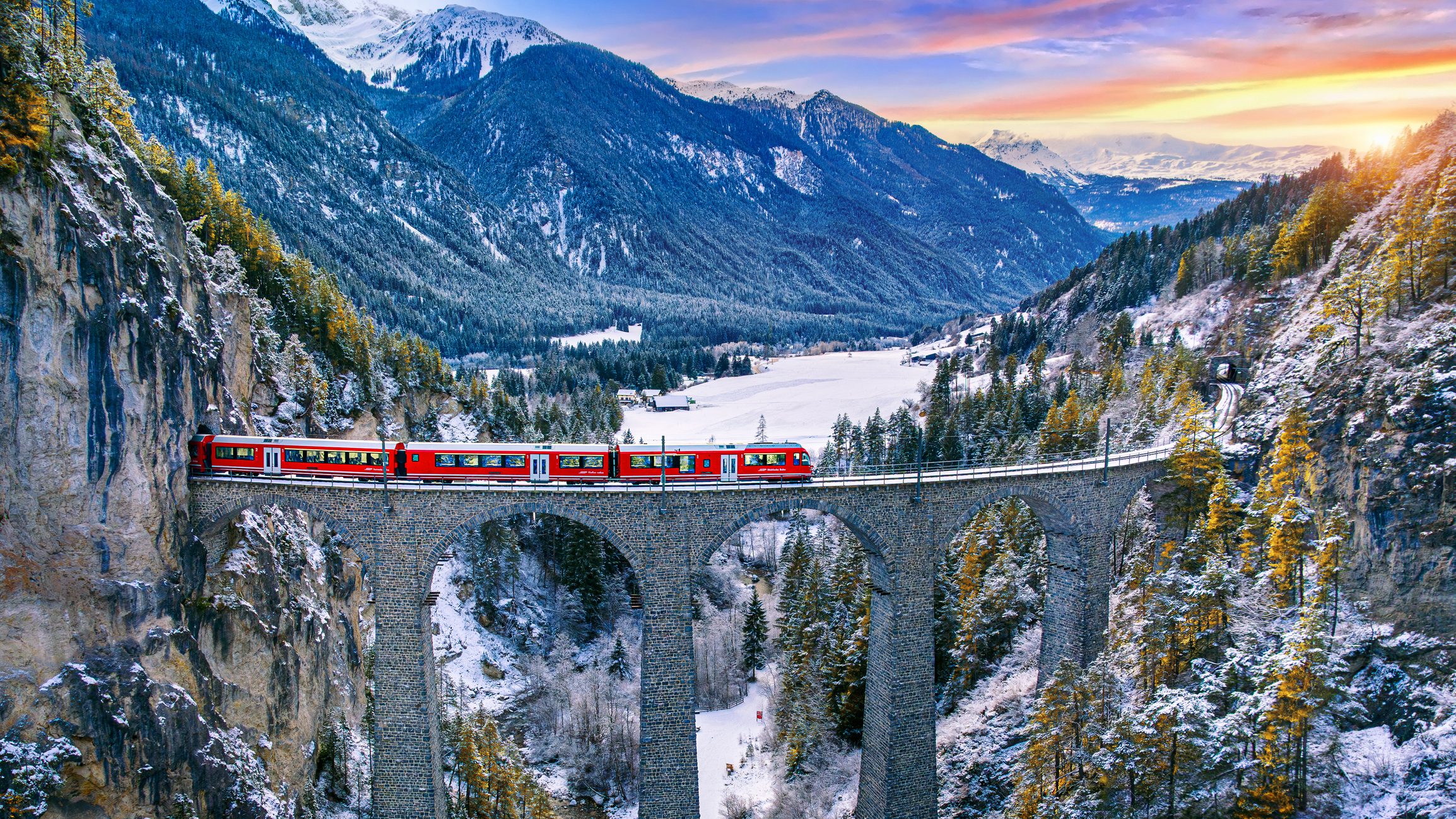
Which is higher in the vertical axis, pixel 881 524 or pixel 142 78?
pixel 142 78

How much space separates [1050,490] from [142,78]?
25151 cm

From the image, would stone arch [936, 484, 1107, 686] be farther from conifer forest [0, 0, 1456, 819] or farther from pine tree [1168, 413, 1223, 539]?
pine tree [1168, 413, 1223, 539]

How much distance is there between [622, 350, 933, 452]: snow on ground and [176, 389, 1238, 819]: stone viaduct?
6006cm

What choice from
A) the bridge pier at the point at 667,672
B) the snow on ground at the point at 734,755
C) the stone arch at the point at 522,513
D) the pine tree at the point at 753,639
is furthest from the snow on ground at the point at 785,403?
the stone arch at the point at 522,513

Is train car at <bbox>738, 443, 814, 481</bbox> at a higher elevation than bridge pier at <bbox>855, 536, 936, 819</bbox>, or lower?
higher

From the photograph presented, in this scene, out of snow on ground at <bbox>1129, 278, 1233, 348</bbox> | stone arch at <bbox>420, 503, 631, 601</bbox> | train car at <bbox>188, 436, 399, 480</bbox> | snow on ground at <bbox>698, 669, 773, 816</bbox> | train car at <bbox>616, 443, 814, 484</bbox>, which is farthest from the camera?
snow on ground at <bbox>1129, 278, 1233, 348</bbox>

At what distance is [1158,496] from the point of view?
48719 millimetres

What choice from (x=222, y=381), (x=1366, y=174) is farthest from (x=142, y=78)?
(x=1366, y=174)

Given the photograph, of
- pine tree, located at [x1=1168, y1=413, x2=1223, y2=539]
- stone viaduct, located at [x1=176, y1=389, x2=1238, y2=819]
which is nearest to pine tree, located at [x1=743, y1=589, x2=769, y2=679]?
stone viaduct, located at [x1=176, y1=389, x2=1238, y2=819]

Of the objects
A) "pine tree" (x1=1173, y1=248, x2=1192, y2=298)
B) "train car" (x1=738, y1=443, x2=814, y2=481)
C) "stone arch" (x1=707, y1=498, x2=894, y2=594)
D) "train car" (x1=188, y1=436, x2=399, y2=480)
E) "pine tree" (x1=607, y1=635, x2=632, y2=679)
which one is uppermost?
"pine tree" (x1=1173, y1=248, x2=1192, y2=298)

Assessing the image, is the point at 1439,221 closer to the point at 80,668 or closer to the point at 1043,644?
the point at 1043,644

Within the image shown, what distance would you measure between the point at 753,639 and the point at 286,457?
149 feet

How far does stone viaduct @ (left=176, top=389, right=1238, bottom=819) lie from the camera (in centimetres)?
3803

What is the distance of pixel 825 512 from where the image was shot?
4050 cm
